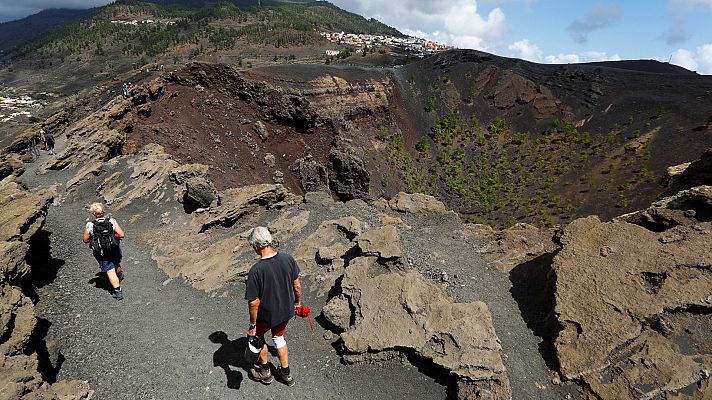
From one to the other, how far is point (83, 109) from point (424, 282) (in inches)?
1197

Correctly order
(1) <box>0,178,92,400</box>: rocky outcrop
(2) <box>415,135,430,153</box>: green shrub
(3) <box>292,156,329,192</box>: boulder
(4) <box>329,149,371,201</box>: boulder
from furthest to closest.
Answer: (2) <box>415,135,430,153</box>: green shrub
(4) <box>329,149,371,201</box>: boulder
(3) <box>292,156,329,192</box>: boulder
(1) <box>0,178,92,400</box>: rocky outcrop

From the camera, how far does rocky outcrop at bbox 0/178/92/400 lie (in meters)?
4.30

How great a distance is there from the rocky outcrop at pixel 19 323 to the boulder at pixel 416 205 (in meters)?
9.39

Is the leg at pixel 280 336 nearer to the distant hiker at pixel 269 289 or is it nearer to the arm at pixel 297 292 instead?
the distant hiker at pixel 269 289

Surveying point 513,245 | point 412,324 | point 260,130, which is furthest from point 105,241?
point 260,130

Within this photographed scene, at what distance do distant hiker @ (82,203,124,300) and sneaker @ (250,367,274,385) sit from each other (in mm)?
4162

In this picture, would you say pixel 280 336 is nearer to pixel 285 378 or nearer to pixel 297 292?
pixel 297 292

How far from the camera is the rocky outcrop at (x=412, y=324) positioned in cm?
530

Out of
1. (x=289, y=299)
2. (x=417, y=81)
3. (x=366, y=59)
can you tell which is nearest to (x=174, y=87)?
(x=289, y=299)

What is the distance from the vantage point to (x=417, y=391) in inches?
215

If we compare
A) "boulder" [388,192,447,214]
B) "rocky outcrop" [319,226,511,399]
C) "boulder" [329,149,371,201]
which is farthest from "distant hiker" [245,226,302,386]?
"boulder" [329,149,371,201]

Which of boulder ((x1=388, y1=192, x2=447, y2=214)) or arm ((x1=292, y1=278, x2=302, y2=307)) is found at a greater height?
arm ((x1=292, y1=278, x2=302, y2=307))

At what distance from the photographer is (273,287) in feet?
15.2

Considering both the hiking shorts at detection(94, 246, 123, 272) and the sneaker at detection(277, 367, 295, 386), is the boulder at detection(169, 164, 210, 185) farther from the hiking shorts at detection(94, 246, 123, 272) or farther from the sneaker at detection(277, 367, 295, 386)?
the sneaker at detection(277, 367, 295, 386)
